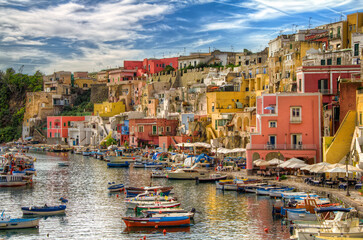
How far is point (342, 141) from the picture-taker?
121ft

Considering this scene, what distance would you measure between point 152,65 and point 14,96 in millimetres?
39321

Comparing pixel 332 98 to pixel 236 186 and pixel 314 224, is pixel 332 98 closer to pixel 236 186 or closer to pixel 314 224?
pixel 236 186

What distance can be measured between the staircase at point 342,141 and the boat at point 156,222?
14598 mm

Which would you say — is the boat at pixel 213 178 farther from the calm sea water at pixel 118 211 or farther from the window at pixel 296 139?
the window at pixel 296 139

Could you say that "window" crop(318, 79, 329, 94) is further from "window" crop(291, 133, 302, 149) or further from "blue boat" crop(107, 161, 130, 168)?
"blue boat" crop(107, 161, 130, 168)

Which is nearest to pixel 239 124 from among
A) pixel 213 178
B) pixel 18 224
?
pixel 213 178

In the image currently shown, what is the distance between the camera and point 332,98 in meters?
42.0

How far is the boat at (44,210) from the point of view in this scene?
2994cm

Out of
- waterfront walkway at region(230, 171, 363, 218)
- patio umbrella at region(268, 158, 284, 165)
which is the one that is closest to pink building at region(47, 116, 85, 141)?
patio umbrella at region(268, 158, 284, 165)

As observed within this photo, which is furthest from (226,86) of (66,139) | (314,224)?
(314,224)

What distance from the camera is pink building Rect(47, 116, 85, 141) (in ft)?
314

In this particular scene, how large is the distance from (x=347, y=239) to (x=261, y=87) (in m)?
45.7

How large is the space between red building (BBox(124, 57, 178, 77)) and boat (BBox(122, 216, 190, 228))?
71263 millimetres

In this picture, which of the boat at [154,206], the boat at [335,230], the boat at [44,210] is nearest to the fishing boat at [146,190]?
the boat at [154,206]
